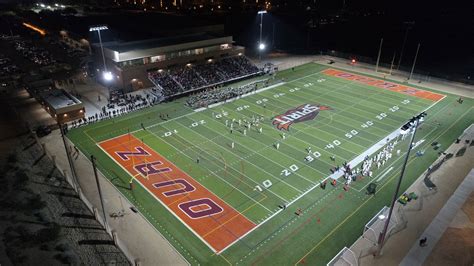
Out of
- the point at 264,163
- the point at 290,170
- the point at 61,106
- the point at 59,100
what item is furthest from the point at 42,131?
the point at 290,170

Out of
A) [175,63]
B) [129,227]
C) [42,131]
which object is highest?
[175,63]

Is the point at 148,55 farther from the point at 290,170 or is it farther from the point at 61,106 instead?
the point at 290,170

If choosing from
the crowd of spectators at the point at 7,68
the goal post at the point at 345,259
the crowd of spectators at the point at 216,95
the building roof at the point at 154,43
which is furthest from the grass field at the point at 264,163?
the crowd of spectators at the point at 7,68

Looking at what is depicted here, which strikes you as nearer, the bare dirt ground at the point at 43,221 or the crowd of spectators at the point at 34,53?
the bare dirt ground at the point at 43,221

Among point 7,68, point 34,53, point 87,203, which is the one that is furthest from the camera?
point 34,53

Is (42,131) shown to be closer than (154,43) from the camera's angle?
Yes

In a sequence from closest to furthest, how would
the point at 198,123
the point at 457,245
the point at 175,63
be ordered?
the point at 457,245
the point at 198,123
the point at 175,63

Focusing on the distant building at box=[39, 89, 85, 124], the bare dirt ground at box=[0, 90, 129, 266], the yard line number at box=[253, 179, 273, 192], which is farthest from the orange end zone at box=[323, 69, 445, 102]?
the bare dirt ground at box=[0, 90, 129, 266]

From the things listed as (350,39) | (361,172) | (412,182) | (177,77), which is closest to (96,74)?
(177,77)

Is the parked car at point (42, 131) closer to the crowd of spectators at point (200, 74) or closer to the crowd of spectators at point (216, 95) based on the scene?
the crowd of spectators at point (200, 74)
